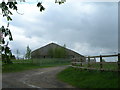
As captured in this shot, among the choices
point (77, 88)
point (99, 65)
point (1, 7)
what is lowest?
point (77, 88)

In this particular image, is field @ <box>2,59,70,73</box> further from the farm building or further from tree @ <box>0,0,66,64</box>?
tree @ <box>0,0,66,64</box>

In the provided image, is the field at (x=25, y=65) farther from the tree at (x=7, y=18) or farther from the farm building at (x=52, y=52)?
the tree at (x=7, y=18)

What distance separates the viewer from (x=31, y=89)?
9609 mm

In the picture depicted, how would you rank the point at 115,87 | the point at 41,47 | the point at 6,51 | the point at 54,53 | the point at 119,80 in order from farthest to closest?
1. the point at 41,47
2. the point at 54,53
3. the point at 119,80
4. the point at 115,87
5. the point at 6,51

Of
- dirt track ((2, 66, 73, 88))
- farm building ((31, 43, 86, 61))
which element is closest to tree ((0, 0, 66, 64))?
dirt track ((2, 66, 73, 88))

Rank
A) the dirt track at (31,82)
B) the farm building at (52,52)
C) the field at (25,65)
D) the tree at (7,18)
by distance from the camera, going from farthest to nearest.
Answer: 1. the farm building at (52,52)
2. the field at (25,65)
3. the dirt track at (31,82)
4. the tree at (7,18)

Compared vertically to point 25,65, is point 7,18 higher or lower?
higher

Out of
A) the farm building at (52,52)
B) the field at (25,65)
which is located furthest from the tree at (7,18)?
the farm building at (52,52)

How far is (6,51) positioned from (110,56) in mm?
8608

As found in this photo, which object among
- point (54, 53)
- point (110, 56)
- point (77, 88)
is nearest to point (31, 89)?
point (77, 88)

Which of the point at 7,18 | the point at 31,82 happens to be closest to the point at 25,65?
the point at 31,82

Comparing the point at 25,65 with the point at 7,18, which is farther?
the point at 25,65

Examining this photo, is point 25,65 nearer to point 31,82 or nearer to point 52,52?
point 31,82

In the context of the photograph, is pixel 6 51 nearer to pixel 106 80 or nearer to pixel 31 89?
pixel 31 89
